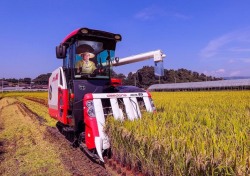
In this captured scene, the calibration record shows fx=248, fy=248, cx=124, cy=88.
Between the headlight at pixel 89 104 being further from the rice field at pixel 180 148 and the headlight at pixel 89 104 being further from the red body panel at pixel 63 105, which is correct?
the red body panel at pixel 63 105

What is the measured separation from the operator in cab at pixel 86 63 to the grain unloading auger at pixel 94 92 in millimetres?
24

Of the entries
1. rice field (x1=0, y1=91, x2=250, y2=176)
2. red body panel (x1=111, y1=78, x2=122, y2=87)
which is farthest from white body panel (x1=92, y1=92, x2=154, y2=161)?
red body panel (x1=111, y1=78, x2=122, y2=87)

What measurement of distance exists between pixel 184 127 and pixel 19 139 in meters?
5.74

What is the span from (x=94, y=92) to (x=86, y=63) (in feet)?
2.44

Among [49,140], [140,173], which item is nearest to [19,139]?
[49,140]

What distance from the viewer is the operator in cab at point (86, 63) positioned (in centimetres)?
585

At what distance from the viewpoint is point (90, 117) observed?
4.89 m

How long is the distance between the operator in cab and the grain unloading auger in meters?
0.02

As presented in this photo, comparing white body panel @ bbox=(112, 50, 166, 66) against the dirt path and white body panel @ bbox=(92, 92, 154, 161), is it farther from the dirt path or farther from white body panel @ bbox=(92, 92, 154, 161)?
the dirt path

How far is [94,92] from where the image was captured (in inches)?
227

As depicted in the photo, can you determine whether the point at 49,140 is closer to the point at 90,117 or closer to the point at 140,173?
the point at 90,117

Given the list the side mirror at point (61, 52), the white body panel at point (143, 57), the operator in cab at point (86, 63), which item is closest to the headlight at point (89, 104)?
the operator in cab at point (86, 63)

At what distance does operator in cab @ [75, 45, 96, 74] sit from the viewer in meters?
5.85

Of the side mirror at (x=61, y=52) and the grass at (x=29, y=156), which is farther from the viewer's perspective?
the side mirror at (x=61, y=52)
